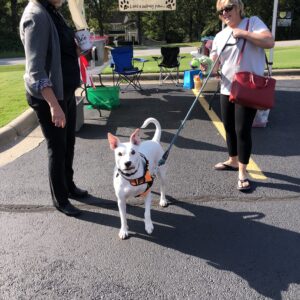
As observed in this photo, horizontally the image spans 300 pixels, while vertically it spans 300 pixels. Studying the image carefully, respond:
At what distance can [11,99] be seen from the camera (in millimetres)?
7531

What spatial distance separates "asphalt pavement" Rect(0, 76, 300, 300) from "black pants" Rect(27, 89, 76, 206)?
260mm

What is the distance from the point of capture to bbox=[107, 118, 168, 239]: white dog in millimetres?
2707

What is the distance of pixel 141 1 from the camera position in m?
9.43

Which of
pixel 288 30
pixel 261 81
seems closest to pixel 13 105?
pixel 261 81

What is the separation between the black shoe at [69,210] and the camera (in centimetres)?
341

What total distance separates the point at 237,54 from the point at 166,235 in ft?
6.16

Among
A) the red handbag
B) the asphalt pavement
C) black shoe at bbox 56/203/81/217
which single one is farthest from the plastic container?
black shoe at bbox 56/203/81/217

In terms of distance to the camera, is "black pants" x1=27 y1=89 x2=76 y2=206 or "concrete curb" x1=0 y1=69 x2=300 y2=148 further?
"concrete curb" x1=0 y1=69 x2=300 y2=148

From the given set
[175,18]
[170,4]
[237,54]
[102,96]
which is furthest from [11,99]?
[175,18]

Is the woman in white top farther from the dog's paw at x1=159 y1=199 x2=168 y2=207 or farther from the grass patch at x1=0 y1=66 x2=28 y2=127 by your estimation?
the grass patch at x1=0 y1=66 x2=28 y2=127

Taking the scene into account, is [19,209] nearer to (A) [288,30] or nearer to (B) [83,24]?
(B) [83,24]

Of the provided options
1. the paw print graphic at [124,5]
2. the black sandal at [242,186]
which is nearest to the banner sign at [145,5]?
the paw print graphic at [124,5]

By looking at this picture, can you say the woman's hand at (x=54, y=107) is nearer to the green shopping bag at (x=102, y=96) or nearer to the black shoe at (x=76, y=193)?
the black shoe at (x=76, y=193)

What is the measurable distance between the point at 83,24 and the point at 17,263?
17.0ft
